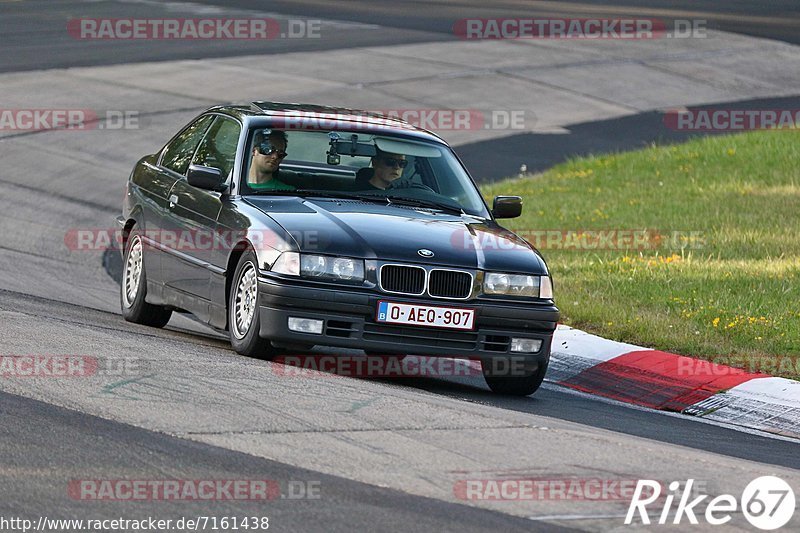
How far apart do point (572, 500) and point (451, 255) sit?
117 inches

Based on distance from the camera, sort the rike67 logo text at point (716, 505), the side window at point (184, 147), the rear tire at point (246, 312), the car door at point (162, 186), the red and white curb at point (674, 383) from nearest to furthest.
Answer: the rike67 logo text at point (716, 505) < the rear tire at point (246, 312) < the red and white curb at point (674, 383) < the car door at point (162, 186) < the side window at point (184, 147)

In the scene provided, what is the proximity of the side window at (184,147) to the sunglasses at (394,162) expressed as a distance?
5.08 feet

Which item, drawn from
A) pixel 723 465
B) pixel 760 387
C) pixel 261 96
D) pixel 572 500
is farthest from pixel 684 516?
pixel 261 96

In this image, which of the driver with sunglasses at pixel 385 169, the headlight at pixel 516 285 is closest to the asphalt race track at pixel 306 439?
the headlight at pixel 516 285

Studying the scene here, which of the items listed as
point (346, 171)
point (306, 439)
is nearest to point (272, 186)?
point (346, 171)

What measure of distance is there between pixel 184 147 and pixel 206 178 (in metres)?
1.45

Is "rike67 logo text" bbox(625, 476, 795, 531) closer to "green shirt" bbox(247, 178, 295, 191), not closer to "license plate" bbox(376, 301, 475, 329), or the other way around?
"license plate" bbox(376, 301, 475, 329)

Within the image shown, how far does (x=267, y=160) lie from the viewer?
9.88 m

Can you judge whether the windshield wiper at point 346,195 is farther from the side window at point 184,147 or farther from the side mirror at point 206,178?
the side window at point 184,147

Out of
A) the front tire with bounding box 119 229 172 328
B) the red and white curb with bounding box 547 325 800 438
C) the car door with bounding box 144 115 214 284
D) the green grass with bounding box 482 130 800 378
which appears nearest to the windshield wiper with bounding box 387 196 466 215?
the red and white curb with bounding box 547 325 800 438

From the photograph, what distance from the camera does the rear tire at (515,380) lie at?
9258mm

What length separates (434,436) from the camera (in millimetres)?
6969

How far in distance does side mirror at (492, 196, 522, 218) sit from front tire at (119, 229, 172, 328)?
→ 2420mm

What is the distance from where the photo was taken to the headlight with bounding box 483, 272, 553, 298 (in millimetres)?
8875
